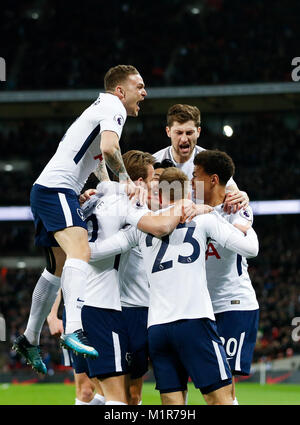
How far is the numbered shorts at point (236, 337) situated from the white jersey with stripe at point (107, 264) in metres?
0.99

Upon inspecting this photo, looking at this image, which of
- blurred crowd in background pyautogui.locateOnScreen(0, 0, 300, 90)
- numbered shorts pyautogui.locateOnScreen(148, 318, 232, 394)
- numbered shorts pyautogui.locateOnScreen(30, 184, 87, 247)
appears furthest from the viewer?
blurred crowd in background pyautogui.locateOnScreen(0, 0, 300, 90)

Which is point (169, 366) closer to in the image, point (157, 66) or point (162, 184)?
point (162, 184)

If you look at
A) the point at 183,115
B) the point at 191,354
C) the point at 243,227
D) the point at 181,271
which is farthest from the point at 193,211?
the point at 183,115

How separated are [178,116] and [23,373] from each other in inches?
621

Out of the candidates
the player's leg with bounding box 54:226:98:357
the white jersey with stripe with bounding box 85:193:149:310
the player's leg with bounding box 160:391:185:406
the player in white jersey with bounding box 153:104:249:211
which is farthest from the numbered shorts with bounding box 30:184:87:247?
the player's leg with bounding box 160:391:185:406

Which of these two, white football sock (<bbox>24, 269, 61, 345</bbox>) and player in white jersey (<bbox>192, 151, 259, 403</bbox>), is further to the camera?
white football sock (<bbox>24, 269, 61, 345</bbox>)

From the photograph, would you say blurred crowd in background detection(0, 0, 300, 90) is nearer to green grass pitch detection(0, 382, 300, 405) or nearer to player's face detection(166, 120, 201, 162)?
green grass pitch detection(0, 382, 300, 405)

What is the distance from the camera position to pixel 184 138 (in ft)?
20.6

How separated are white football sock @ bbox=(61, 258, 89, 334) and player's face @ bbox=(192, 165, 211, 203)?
38.4 inches

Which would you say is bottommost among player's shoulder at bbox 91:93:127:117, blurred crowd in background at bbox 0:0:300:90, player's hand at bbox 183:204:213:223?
player's hand at bbox 183:204:213:223

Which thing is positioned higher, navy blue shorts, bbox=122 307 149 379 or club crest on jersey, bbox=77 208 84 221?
club crest on jersey, bbox=77 208 84 221

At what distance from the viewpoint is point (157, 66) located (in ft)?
91.4

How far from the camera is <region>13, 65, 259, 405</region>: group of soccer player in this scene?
429cm

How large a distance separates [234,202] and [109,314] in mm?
1239
